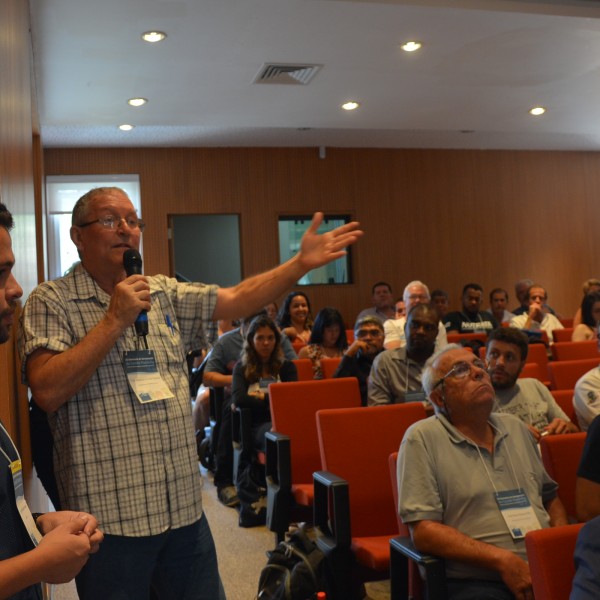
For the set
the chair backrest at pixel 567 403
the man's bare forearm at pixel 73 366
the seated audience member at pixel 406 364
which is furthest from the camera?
the seated audience member at pixel 406 364

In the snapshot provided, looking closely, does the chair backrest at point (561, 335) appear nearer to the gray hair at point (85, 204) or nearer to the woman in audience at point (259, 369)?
the woman in audience at point (259, 369)

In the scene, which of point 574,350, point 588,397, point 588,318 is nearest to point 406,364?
point 588,397

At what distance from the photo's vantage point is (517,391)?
3.64 meters

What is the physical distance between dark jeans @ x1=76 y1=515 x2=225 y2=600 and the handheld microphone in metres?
0.50

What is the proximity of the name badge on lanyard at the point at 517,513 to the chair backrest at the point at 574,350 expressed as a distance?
3594 millimetres

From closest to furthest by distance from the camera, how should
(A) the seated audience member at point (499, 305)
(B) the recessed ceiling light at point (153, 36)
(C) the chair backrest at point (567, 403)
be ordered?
(C) the chair backrest at point (567, 403), (B) the recessed ceiling light at point (153, 36), (A) the seated audience member at point (499, 305)

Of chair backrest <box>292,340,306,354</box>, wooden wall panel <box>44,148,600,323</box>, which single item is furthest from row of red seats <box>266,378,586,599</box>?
wooden wall panel <box>44,148,600,323</box>

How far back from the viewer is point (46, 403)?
68.2 inches

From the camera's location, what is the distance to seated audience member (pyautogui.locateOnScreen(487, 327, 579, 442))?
3.59 meters

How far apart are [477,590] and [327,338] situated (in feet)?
12.0

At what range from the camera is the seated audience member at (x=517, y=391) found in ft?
11.8

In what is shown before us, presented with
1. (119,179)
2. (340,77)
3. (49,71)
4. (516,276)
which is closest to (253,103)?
(340,77)

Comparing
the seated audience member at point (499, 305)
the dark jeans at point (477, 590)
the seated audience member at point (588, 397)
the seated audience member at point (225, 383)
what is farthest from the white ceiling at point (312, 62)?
the dark jeans at point (477, 590)

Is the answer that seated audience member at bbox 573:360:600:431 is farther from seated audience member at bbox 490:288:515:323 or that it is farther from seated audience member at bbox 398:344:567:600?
seated audience member at bbox 490:288:515:323
